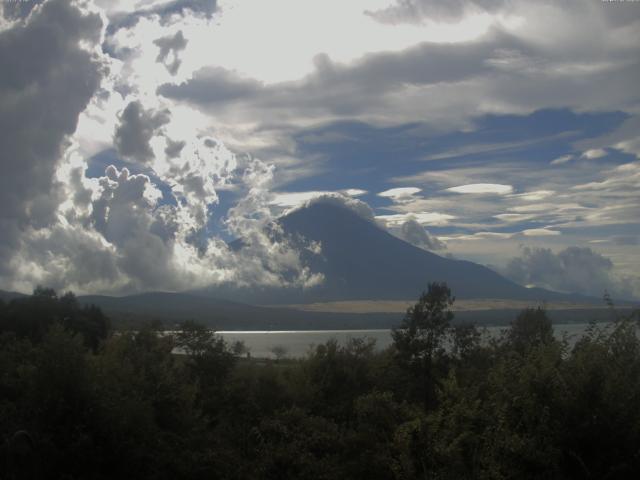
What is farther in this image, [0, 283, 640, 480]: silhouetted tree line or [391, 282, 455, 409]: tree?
[391, 282, 455, 409]: tree

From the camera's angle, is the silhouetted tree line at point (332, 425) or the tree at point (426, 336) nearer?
the silhouetted tree line at point (332, 425)

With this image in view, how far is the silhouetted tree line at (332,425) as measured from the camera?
14.4 metres

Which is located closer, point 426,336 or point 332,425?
point 332,425

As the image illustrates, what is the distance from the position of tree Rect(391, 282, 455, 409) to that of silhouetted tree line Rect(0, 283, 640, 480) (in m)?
1.28

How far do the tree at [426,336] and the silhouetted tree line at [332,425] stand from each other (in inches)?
50.3

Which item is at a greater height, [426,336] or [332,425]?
[426,336]

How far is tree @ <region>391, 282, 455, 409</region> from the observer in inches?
1641

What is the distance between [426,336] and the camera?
4216 centimetres

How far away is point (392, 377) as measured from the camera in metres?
40.9

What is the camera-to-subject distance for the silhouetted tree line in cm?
1442

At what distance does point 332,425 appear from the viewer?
2672 cm

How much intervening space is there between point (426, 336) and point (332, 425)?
16.8 metres

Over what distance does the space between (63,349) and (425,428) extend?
1222cm

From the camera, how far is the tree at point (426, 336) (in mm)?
41688
